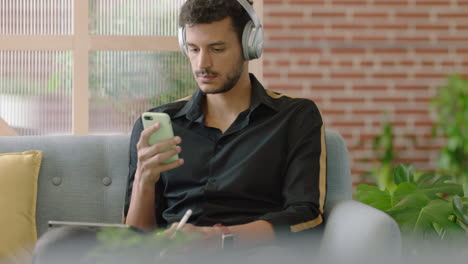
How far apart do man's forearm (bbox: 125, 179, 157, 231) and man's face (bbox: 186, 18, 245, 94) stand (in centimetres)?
35

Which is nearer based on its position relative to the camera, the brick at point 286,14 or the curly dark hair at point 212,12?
the curly dark hair at point 212,12

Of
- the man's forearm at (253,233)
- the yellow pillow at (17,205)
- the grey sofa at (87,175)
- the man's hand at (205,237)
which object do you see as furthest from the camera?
the grey sofa at (87,175)

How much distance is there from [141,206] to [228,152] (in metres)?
0.31

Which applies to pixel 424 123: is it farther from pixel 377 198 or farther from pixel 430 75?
pixel 377 198

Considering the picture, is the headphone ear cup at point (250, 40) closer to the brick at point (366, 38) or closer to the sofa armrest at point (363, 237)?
the sofa armrest at point (363, 237)

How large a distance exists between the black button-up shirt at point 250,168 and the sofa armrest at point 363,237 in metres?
0.10

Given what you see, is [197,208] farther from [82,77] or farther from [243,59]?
[82,77]

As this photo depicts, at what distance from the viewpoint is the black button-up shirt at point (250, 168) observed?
1781 millimetres

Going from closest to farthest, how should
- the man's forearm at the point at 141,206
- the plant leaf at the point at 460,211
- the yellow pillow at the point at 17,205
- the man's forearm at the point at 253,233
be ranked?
the man's forearm at the point at 253,233, the man's forearm at the point at 141,206, the yellow pillow at the point at 17,205, the plant leaf at the point at 460,211

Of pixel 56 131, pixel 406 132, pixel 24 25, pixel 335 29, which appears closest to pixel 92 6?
pixel 24 25

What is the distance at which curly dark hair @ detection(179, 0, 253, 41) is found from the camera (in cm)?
186

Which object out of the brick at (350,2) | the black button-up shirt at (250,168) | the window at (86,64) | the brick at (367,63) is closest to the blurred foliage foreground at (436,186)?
the brick at (367,63)

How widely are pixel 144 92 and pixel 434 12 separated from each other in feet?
6.03

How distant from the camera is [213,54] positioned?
1.88 meters
